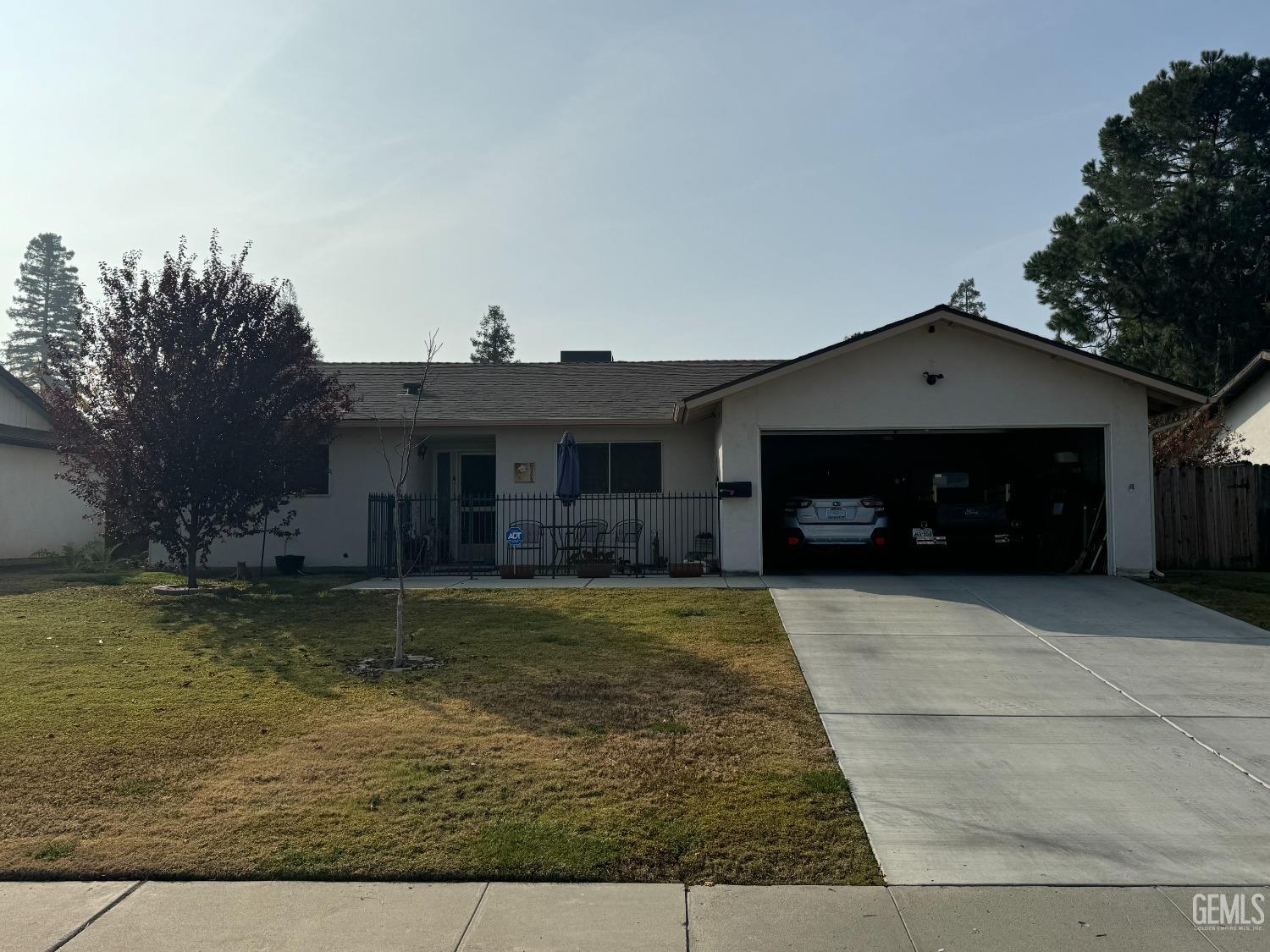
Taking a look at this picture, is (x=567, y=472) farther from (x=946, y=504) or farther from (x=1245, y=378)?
(x=1245, y=378)

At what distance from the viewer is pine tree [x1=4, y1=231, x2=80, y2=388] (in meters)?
65.2

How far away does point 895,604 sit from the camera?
10.9m

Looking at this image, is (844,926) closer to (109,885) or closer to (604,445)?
(109,885)

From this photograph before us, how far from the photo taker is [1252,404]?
2134 cm

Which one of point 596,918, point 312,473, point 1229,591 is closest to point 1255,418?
point 1229,591

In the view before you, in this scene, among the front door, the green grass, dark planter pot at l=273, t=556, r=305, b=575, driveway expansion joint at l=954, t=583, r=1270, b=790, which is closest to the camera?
driveway expansion joint at l=954, t=583, r=1270, b=790

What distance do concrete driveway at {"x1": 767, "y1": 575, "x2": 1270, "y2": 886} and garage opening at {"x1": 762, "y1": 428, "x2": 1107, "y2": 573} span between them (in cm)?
273

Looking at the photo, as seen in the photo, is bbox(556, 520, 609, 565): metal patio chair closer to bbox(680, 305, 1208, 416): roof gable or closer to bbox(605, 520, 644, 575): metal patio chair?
bbox(605, 520, 644, 575): metal patio chair

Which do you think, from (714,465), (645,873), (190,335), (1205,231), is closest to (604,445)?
(714,465)

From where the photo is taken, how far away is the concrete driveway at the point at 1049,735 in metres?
4.38

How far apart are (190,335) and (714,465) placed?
→ 28.4 feet

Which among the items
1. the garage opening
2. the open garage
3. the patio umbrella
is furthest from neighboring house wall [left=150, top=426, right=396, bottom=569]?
the garage opening

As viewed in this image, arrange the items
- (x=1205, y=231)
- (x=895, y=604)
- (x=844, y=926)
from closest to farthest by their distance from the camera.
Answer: (x=844, y=926)
(x=895, y=604)
(x=1205, y=231)

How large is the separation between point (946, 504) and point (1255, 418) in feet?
40.0
